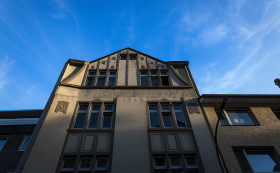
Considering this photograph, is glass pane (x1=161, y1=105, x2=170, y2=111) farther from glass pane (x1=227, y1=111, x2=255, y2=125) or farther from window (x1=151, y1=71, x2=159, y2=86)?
glass pane (x1=227, y1=111, x2=255, y2=125)

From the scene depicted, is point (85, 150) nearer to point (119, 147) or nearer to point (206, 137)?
point (119, 147)

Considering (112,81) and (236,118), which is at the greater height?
(112,81)

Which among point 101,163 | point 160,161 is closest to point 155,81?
point 160,161

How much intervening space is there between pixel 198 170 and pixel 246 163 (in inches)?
99.9

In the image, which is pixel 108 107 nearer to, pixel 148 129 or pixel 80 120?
pixel 80 120

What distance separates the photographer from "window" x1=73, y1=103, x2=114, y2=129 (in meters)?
9.71

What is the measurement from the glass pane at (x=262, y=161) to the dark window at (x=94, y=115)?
8417 mm

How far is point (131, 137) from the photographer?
879 centimetres

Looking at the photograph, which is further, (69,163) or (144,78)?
(144,78)

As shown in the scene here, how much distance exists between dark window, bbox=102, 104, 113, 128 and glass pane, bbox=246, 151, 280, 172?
25.0 ft

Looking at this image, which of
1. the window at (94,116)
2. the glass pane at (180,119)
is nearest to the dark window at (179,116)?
the glass pane at (180,119)

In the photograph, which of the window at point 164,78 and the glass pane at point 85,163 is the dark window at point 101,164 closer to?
the glass pane at point 85,163

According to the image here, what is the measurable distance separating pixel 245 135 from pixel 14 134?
16088 mm

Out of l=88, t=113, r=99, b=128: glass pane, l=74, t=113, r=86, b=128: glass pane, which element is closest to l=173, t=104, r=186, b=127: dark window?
l=88, t=113, r=99, b=128: glass pane
